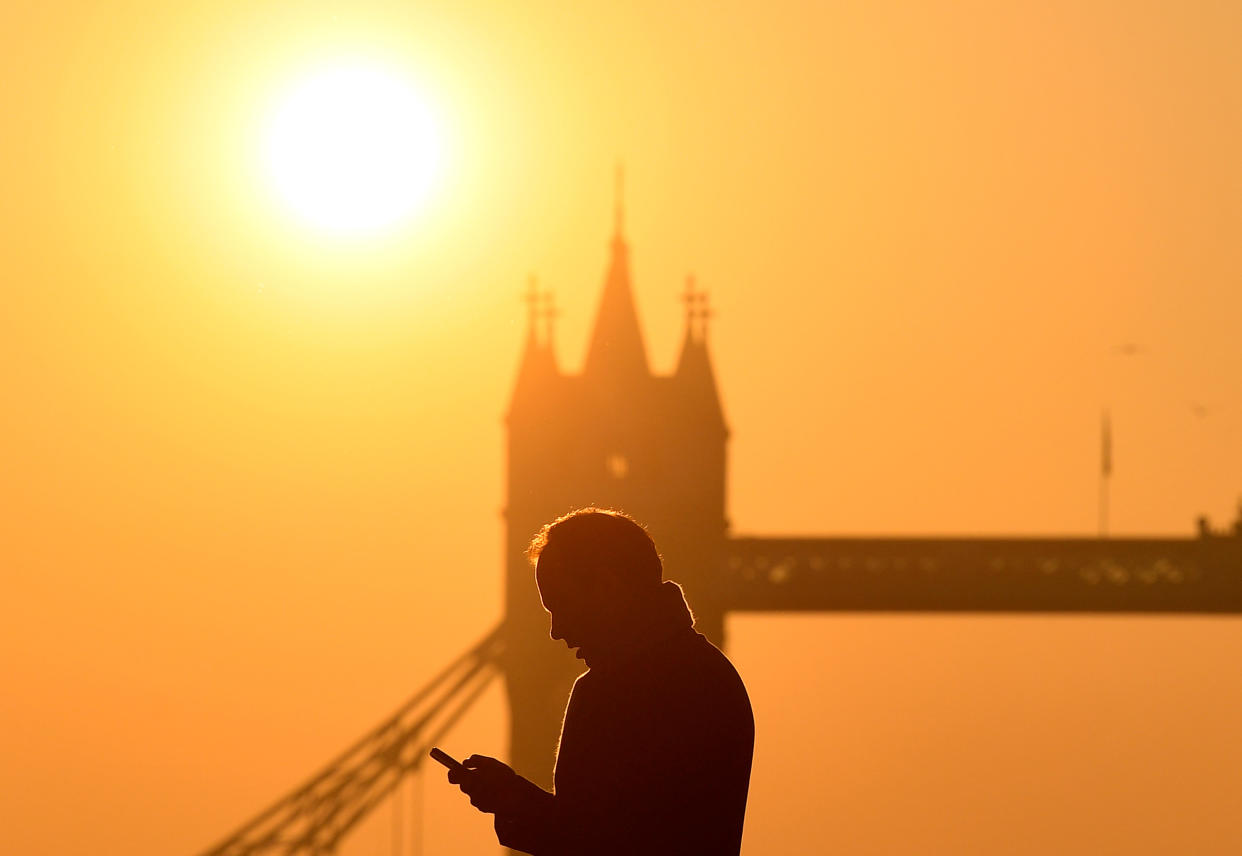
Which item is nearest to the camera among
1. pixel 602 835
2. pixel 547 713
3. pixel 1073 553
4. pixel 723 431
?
pixel 602 835

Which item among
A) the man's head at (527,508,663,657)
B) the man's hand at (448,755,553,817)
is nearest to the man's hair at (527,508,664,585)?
the man's head at (527,508,663,657)

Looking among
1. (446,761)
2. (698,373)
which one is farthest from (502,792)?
(698,373)

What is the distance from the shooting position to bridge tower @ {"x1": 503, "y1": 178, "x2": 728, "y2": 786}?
2914cm

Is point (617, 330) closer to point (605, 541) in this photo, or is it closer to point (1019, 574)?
point (1019, 574)

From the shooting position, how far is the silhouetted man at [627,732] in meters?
2.98

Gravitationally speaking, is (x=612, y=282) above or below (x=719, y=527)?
above

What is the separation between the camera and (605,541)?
3.13 metres

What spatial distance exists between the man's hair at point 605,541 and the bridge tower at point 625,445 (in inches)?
1002

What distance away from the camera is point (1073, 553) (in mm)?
31688

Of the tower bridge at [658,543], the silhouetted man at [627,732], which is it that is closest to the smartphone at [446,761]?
the silhouetted man at [627,732]

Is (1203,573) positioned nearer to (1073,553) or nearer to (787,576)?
(1073,553)

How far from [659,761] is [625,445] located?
26.7m

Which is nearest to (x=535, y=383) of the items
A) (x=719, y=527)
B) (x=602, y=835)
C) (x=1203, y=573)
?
(x=719, y=527)

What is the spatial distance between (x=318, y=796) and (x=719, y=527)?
6852 mm
